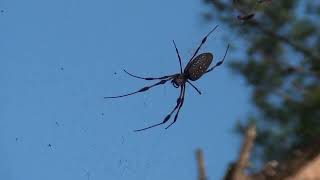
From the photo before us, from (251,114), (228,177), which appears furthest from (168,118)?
(228,177)

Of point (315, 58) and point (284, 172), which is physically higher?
point (284, 172)

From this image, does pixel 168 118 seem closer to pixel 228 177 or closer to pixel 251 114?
pixel 251 114

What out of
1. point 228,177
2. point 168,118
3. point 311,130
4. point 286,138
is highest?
point 228,177

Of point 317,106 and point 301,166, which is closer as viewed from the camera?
point 301,166

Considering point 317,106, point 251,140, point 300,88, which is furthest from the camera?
point 300,88

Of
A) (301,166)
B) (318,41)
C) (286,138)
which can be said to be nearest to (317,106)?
(286,138)

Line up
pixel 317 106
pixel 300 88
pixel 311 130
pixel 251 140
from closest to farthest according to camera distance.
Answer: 1. pixel 251 140
2. pixel 311 130
3. pixel 317 106
4. pixel 300 88
